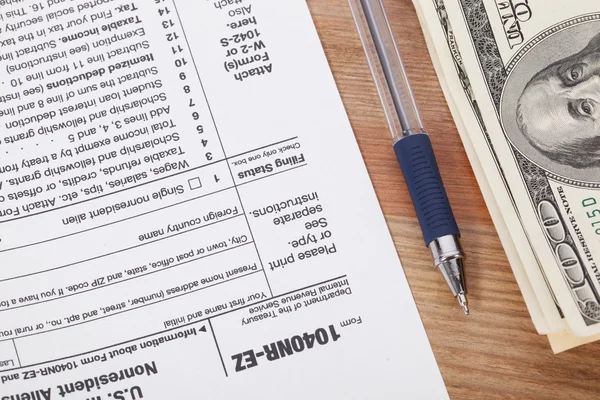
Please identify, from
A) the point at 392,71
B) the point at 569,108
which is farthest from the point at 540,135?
the point at 392,71

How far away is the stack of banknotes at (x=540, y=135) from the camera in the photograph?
19.6 inches

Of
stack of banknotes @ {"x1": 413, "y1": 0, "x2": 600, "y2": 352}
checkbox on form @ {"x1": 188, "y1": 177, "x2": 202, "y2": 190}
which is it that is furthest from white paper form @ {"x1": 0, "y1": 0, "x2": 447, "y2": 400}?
stack of banknotes @ {"x1": 413, "y1": 0, "x2": 600, "y2": 352}

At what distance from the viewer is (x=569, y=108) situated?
51 centimetres

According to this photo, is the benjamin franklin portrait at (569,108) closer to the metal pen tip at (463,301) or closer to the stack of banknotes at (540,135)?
the stack of banknotes at (540,135)

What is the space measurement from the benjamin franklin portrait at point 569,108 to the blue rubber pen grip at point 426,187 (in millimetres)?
93

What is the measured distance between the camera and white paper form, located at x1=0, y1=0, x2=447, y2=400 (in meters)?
0.51

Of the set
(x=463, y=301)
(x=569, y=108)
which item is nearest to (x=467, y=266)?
(x=463, y=301)

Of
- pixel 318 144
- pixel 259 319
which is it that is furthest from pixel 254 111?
pixel 259 319

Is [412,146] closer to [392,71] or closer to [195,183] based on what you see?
[392,71]

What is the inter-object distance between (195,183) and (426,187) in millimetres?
203

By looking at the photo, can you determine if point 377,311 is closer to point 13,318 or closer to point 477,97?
point 477,97

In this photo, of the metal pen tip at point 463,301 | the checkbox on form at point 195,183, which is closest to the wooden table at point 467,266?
the metal pen tip at point 463,301

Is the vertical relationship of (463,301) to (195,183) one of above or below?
below

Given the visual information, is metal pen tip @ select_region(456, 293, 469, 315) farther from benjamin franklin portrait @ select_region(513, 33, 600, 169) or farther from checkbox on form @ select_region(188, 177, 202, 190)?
checkbox on form @ select_region(188, 177, 202, 190)
